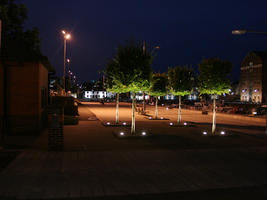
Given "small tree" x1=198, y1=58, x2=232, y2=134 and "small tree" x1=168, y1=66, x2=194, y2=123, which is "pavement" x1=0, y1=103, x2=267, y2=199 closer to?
"small tree" x1=198, y1=58, x2=232, y2=134

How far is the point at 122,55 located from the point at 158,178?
7.99m

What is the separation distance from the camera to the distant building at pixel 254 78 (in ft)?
313

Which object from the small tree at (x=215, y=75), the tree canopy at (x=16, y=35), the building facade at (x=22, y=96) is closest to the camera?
the tree canopy at (x=16, y=35)

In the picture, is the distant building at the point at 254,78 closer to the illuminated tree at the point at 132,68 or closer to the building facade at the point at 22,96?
the illuminated tree at the point at 132,68

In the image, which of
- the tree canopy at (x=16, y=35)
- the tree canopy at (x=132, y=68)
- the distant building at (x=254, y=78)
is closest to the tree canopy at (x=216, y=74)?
the tree canopy at (x=132, y=68)

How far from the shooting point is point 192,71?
755 inches

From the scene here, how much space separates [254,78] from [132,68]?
97525 millimetres

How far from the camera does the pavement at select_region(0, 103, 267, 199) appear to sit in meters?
5.91

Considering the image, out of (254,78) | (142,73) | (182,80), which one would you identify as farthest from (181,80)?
(254,78)

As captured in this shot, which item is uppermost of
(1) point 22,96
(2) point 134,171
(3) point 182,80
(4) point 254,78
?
(4) point 254,78

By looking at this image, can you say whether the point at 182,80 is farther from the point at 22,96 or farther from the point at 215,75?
the point at 22,96

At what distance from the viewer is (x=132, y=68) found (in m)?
13.4

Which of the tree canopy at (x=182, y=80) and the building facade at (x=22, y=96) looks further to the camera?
the tree canopy at (x=182, y=80)

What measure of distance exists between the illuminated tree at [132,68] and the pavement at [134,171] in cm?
318
